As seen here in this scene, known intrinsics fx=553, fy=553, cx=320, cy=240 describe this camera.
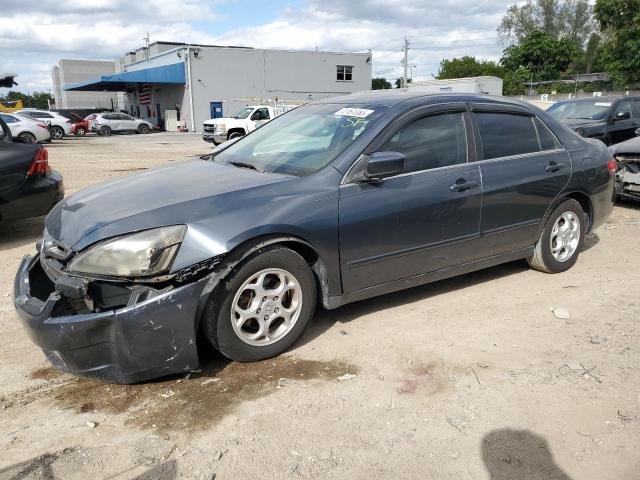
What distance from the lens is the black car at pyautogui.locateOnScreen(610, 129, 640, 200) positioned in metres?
8.08

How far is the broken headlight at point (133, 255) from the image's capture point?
299 cm

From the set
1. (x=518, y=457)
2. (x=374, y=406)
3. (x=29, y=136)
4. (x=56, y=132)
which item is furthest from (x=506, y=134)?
(x=56, y=132)

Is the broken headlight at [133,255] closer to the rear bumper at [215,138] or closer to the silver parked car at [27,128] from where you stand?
the rear bumper at [215,138]

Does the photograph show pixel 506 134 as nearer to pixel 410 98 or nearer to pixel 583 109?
pixel 410 98

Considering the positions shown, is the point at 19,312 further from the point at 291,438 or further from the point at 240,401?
the point at 291,438

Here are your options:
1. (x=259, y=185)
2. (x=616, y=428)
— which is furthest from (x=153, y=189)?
(x=616, y=428)

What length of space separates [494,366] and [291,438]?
1.46m

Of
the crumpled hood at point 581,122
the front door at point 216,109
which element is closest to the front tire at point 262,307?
the crumpled hood at point 581,122

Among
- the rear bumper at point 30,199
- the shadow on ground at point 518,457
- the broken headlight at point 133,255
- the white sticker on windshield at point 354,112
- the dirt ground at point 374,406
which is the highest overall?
the white sticker on windshield at point 354,112

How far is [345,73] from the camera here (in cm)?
4688

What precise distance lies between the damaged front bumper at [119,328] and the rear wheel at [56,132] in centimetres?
3142

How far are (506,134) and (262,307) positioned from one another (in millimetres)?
2640

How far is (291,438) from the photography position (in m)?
2.75

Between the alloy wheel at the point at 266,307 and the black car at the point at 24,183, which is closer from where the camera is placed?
the alloy wheel at the point at 266,307
